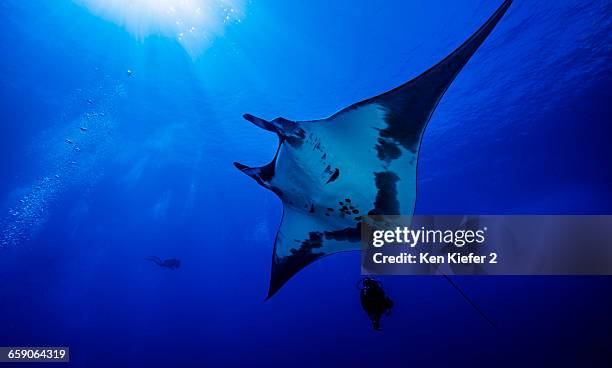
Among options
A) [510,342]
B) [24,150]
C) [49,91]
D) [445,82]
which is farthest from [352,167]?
[510,342]

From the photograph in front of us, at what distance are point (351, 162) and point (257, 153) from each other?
11.8 meters

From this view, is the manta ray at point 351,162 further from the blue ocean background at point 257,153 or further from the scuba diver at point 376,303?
the blue ocean background at point 257,153

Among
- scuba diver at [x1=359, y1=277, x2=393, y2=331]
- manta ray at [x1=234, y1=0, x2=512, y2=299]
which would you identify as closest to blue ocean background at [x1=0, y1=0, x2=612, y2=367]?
manta ray at [x1=234, y1=0, x2=512, y2=299]

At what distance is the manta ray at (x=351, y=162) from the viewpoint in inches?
108

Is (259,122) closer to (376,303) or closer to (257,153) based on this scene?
(376,303)

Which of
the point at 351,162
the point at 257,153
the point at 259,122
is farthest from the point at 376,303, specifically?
the point at 257,153

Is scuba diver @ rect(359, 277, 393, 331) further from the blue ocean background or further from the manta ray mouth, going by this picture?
the blue ocean background

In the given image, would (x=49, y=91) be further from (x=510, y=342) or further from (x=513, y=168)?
(x=510, y=342)

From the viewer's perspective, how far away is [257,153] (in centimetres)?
1476

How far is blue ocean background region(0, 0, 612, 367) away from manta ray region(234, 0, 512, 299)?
19.6 feet

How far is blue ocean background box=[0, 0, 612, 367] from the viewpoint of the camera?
8.95 m

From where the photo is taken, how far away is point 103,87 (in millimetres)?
11172

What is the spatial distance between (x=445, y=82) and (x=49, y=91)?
14250 mm

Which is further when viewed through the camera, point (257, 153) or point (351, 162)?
point (257, 153)
